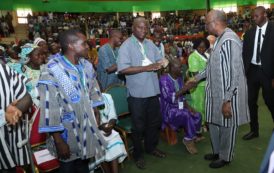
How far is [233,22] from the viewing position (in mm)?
16641

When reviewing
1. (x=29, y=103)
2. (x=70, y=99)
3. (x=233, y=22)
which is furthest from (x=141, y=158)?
(x=233, y=22)

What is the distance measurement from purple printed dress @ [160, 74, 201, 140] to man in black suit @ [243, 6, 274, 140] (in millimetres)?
864

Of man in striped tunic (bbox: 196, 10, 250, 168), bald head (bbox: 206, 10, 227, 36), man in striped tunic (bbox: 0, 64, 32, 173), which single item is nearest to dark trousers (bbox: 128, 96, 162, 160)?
man in striped tunic (bbox: 196, 10, 250, 168)

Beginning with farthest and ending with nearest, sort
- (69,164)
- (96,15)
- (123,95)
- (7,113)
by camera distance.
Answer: (96,15) < (123,95) < (69,164) < (7,113)

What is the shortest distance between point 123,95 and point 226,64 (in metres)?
1.55

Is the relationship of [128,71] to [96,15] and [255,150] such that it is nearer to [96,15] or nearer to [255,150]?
[255,150]

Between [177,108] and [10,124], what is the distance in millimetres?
2711

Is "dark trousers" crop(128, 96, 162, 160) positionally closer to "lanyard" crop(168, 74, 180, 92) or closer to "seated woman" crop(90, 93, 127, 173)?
"seated woman" crop(90, 93, 127, 173)

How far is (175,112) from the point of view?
4242 millimetres

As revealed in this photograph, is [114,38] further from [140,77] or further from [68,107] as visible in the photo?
[68,107]

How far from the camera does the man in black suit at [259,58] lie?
4.14 m

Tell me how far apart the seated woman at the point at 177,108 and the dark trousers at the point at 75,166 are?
5.86ft

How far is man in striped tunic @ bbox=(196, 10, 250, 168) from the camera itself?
124 inches

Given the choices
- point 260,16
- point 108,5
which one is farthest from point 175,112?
point 108,5
